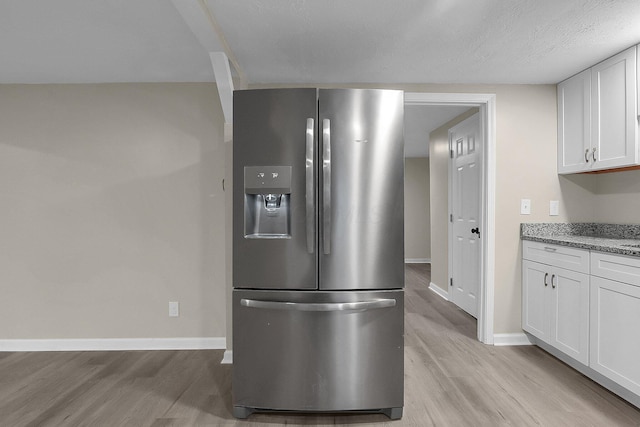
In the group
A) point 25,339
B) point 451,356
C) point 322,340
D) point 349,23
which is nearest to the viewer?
point 322,340

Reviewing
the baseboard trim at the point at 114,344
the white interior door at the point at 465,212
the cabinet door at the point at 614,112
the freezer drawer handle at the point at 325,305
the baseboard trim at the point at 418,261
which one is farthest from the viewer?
the baseboard trim at the point at 418,261

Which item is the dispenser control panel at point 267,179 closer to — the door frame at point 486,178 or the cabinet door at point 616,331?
the door frame at point 486,178

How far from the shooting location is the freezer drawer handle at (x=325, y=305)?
201 cm

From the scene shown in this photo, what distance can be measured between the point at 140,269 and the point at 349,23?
2.52 m

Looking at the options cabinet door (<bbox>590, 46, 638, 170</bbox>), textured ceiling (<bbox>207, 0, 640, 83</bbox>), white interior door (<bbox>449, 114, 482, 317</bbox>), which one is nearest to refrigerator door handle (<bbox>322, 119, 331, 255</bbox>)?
textured ceiling (<bbox>207, 0, 640, 83</bbox>)

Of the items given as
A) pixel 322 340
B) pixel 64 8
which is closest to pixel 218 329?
pixel 322 340

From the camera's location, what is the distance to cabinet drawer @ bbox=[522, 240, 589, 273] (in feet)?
8.25

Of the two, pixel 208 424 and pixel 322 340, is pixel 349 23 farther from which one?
pixel 208 424

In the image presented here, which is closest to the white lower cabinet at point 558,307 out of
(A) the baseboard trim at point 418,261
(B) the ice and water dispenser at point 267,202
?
(B) the ice and water dispenser at point 267,202

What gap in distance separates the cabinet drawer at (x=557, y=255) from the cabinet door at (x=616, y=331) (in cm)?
14

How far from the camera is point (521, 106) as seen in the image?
324 cm

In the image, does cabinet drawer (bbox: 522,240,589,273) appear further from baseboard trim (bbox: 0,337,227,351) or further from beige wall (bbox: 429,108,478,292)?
baseboard trim (bbox: 0,337,227,351)

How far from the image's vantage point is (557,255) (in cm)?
278

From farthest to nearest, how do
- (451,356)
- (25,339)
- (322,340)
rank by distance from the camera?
(25,339)
(451,356)
(322,340)
